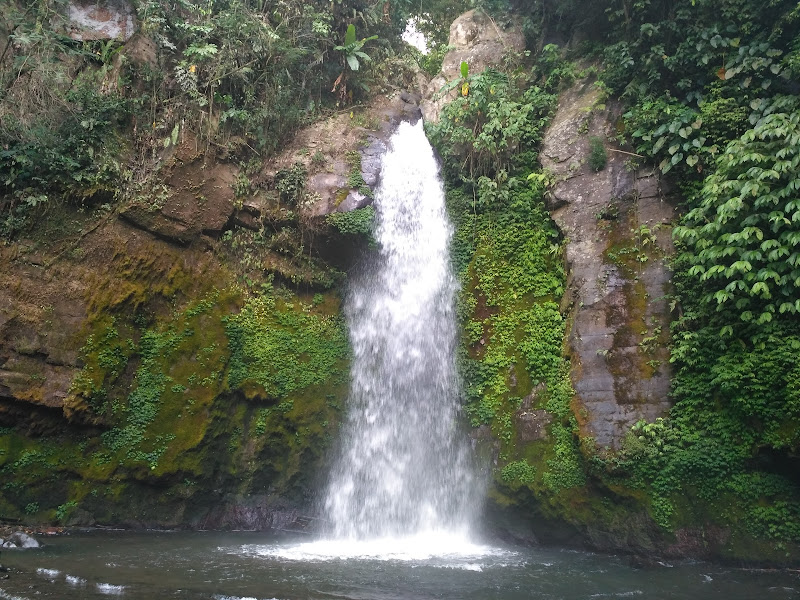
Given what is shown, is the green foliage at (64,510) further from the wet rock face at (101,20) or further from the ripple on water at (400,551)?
the wet rock face at (101,20)

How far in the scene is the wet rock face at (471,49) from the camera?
13781mm

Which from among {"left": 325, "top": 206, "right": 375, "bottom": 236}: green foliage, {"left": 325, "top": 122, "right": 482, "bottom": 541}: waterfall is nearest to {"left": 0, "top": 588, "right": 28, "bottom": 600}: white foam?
{"left": 325, "top": 122, "right": 482, "bottom": 541}: waterfall

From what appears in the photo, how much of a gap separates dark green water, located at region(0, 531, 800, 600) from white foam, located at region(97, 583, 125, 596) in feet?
0.04

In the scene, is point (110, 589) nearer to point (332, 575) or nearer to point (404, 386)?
point (332, 575)

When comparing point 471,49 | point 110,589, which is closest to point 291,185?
point 471,49

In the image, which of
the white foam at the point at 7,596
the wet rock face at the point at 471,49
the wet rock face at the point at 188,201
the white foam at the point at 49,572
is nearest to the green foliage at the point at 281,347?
the wet rock face at the point at 188,201

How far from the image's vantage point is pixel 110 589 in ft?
17.9

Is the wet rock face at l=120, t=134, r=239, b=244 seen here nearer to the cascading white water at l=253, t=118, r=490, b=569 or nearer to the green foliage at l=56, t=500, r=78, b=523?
the cascading white water at l=253, t=118, r=490, b=569

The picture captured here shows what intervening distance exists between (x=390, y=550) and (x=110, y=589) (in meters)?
3.98

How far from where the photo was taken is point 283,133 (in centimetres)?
1244

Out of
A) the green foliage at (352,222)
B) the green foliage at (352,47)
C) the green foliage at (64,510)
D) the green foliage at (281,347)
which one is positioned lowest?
the green foliage at (64,510)

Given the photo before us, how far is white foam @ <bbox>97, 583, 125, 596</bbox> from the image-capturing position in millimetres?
5340

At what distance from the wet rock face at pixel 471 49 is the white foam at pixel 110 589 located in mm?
11076

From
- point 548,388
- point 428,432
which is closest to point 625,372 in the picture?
point 548,388
